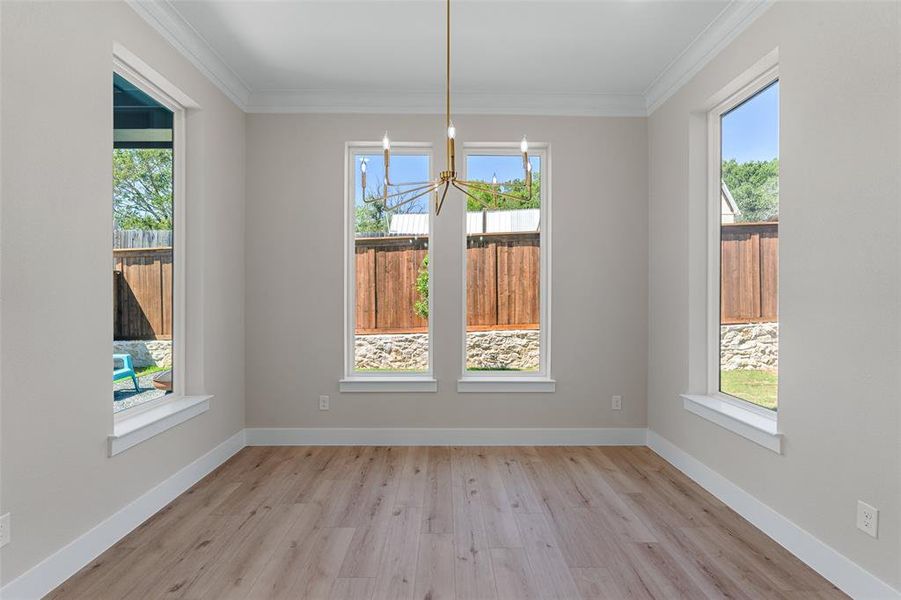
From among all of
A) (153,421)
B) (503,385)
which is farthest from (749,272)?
(153,421)

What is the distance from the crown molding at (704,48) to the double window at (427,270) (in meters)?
0.96

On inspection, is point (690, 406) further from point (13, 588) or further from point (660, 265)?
point (13, 588)

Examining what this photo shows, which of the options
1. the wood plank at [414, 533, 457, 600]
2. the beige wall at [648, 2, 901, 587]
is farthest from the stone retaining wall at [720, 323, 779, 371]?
the wood plank at [414, 533, 457, 600]

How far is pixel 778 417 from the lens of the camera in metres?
2.51

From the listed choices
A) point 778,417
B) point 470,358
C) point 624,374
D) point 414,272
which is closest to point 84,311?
point 414,272

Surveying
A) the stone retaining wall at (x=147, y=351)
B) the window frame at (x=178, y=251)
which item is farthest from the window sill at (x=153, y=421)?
the stone retaining wall at (x=147, y=351)

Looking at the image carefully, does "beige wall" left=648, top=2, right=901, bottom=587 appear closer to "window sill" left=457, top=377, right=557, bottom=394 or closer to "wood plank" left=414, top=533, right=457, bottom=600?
"window sill" left=457, top=377, right=557, bottom=394

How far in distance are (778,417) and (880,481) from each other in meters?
0.60

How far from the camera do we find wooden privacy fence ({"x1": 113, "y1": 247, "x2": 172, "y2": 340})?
2.67 meters

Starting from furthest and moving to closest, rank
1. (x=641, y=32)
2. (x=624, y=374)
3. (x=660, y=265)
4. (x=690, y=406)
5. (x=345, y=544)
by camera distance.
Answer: (x=624, y=374) < (x=660, y=265) < (x=690, y=406) < (x=641, y=32) < (x=345, y=544)

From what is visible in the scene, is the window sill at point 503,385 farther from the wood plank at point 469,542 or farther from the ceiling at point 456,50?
the ceiling at point 456,50

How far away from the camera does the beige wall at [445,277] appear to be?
13.2 ft

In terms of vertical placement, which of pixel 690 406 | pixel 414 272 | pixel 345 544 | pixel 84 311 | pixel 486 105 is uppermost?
pixel 486 105

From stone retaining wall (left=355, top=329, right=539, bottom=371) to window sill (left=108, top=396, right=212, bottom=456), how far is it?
1298 millimetres
